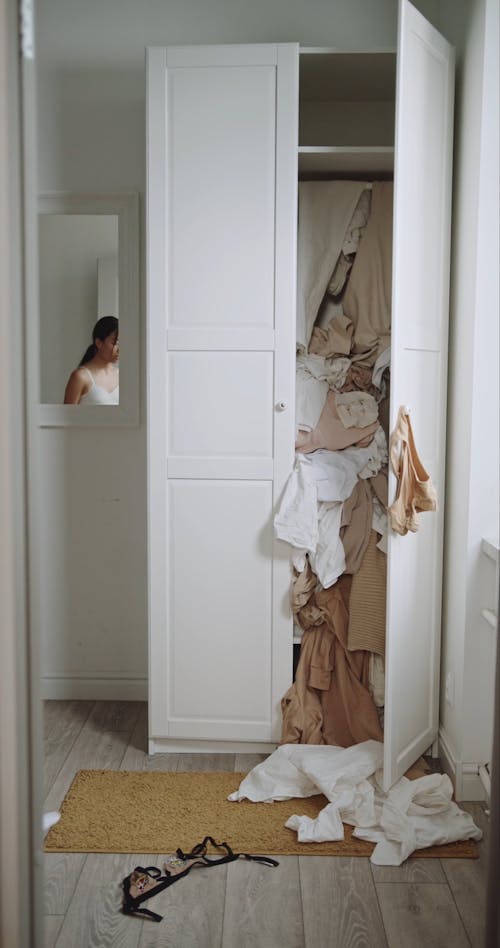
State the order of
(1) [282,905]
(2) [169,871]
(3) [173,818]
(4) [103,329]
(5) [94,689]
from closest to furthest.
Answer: (1) [282,905] < (2) [169,871] < (3) [173,818] < (4) [103,329] < (5) [94,689]

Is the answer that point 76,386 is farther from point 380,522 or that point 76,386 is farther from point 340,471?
point 380,522

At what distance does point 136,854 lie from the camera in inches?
95.4

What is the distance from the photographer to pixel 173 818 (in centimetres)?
261

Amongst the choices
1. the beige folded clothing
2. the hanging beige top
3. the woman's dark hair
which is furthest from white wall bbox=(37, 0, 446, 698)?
the hanging beige top

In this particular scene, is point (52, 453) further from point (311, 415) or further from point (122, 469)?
point (311, 415)

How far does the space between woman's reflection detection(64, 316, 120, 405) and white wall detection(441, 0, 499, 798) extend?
4.19 feet

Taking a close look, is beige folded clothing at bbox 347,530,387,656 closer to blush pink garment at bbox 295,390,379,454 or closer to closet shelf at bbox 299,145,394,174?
blush pink garment at bbox 295,390,379,454

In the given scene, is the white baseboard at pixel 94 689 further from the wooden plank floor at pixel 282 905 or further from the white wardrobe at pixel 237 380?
the wooden plank floor at pixel 282 905

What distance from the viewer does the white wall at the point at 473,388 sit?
8.52 ft

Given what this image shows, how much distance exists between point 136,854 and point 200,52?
2.41m

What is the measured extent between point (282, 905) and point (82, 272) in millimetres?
2276

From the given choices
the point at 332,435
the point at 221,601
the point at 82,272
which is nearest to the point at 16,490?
the point at 221,601

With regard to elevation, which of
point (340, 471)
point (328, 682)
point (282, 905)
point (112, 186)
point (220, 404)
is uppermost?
point (112, 186)

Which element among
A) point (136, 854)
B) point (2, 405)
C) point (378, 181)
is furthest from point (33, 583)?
point (378, 181)
